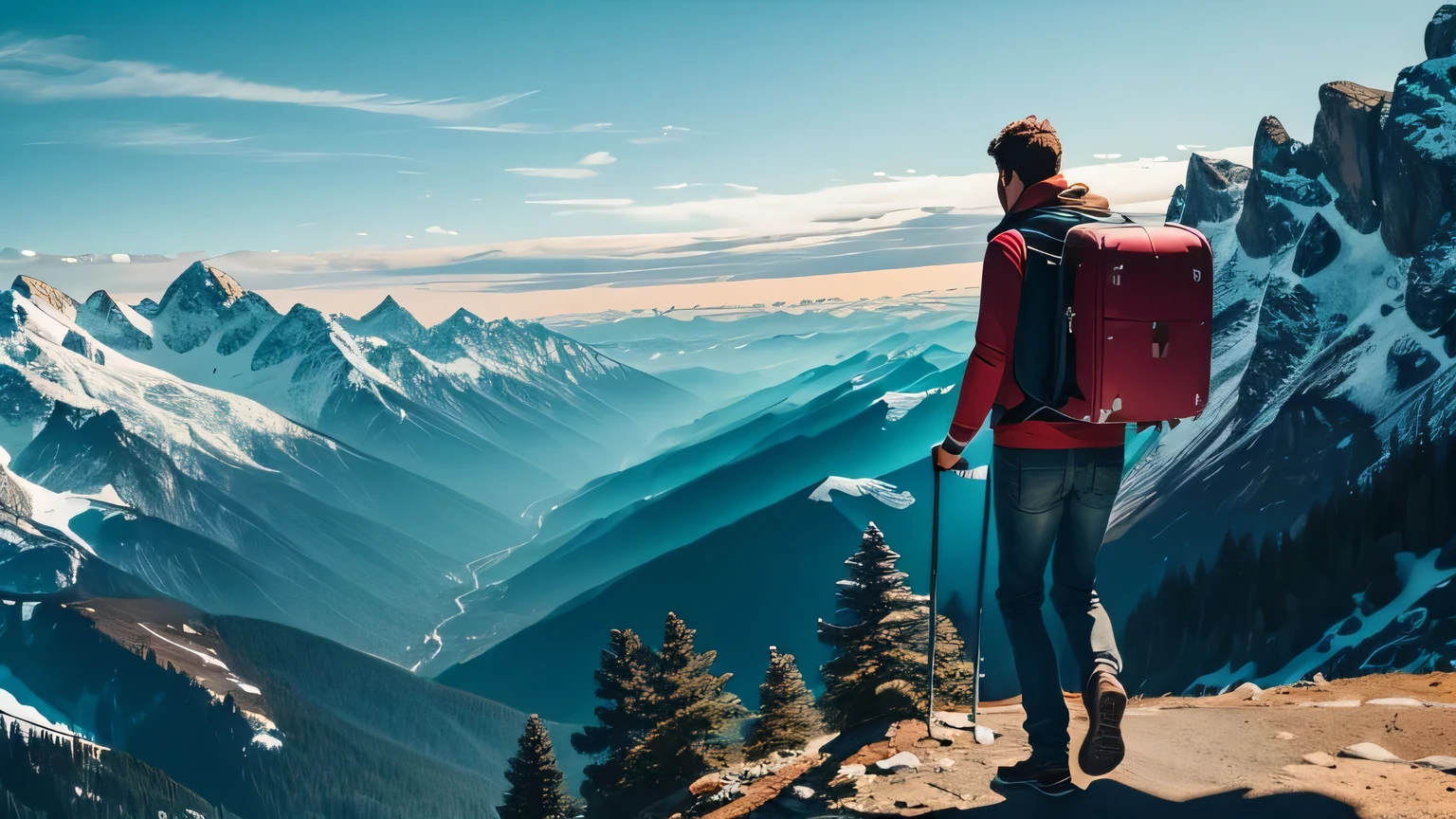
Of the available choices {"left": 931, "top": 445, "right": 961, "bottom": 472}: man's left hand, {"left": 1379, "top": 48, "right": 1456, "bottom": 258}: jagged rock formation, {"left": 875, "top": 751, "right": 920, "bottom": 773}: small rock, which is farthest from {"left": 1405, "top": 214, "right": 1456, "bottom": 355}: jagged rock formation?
{"left": 931, "top": 445, "right": 961, "bottom": 472}: man's left hand

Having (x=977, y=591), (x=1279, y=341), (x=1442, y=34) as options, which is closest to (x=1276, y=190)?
(x=1279, y=341)

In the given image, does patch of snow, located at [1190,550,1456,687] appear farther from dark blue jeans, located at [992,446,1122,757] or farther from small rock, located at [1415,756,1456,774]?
dark blue jeans, located at [992,446,1122,757]

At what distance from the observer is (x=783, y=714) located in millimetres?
21141

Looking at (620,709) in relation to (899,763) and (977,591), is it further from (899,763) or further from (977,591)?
(977,591)

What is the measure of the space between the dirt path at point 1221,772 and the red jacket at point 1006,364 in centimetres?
287

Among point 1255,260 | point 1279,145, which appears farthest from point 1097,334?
point 1255,260

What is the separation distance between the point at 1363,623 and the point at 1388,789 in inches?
3824

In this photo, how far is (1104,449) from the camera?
627 cm

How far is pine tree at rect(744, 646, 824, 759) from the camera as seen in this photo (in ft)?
65.2

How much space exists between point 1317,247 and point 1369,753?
6861 inches

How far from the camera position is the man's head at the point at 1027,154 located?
6.41 m

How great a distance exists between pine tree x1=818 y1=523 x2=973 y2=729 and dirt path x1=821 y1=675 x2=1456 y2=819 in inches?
155

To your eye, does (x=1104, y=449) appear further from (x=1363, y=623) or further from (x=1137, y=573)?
(x=1137, y=573)

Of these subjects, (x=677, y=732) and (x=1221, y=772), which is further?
(x=677, y=732)
